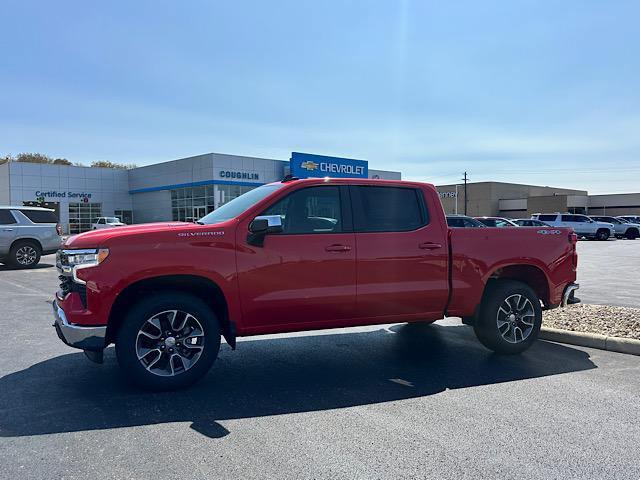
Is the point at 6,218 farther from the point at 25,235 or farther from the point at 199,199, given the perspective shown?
the point at 199,199

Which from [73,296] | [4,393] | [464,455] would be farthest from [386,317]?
[4,393]

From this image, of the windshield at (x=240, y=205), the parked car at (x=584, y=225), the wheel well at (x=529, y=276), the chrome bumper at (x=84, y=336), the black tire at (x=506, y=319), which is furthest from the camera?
the parked car at (x=584, y=225)

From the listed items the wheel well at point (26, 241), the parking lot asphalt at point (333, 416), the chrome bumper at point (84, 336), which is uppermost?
the wheel well at point (26, 241)

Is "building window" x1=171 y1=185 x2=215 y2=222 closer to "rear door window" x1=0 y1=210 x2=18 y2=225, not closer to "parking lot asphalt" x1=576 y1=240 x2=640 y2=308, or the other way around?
"rear door window" x1=0 y1=210 x2=18 y2=225

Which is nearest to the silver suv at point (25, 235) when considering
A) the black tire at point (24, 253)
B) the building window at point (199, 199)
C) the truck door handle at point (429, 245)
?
the black tire at point (24, 253)

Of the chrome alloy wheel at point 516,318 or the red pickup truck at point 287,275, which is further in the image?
the chrome alloy wheel at point 516,318

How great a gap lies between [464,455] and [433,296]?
2.35 meters

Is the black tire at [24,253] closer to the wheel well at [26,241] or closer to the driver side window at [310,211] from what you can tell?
the wheel well at [26,241]

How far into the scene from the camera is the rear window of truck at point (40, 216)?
52.7ft

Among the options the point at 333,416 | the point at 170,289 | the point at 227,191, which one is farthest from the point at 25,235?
the point at 227,191

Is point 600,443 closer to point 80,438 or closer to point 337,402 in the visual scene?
point 337,402

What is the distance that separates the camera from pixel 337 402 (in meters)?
4.46

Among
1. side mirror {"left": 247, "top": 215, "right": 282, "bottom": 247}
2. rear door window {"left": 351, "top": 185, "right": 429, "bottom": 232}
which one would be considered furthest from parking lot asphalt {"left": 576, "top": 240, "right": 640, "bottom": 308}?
side mirror {"left": 247, "top": 215, "right": 282, "bottom": 247}

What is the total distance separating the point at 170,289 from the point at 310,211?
1.62 metres
